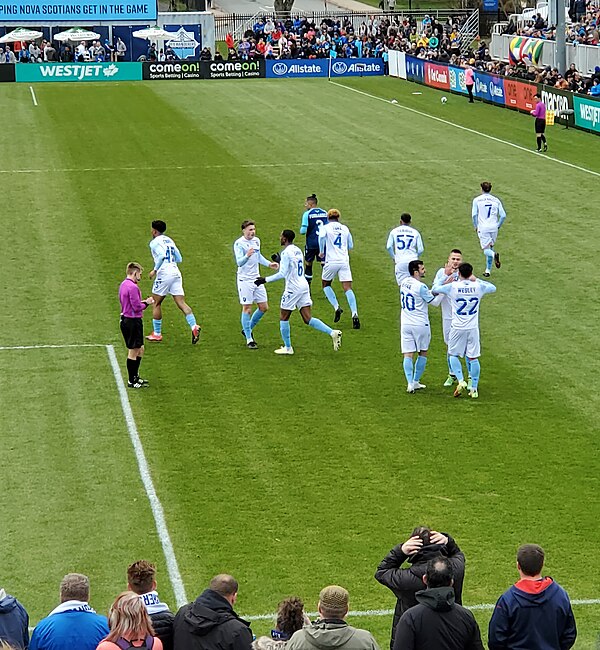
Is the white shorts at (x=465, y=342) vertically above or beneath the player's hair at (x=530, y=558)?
beneath

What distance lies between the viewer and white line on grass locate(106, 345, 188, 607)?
12172 mm

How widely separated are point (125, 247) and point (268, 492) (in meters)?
14.1

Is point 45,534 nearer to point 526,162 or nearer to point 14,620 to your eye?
point 14,620

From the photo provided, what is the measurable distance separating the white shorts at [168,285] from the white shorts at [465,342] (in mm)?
4989

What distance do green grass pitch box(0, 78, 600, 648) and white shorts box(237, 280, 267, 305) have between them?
0.83 meters

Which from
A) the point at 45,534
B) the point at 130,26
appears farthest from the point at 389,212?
the point at 130,26

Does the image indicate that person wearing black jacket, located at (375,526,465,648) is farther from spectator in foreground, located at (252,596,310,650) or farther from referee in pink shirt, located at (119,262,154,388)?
referee in pink shirt, located at (119,262,154,388)

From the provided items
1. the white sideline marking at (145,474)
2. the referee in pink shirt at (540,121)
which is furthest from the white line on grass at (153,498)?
the referee in pink shirt at (540,121)

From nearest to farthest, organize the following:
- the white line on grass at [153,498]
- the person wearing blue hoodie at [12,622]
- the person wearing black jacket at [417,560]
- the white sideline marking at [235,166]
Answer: the person wearing blue hoodie at [12,622] → the person wearing black jacket at [417,560] → the white line on grass at [153,498] → the white sideline marking at [235,166]

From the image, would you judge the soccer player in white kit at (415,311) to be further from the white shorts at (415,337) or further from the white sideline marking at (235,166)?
the white sideline marking at (235,166)

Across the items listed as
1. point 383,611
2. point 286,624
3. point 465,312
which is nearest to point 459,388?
point 465,312

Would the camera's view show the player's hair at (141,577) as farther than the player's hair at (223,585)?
Yes

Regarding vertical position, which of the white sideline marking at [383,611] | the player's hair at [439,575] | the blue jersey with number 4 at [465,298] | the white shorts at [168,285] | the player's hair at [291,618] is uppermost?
the player's hair at [439,575]

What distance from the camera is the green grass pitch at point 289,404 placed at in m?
12.9
